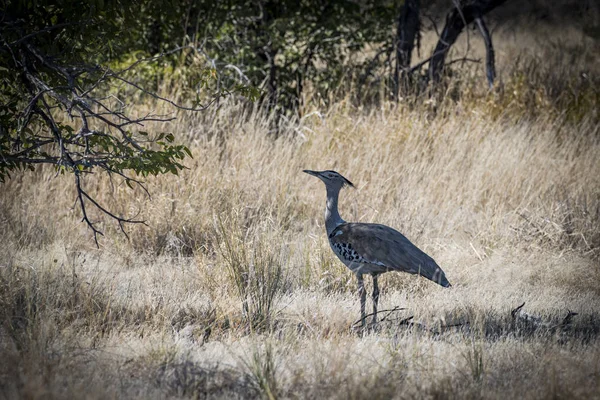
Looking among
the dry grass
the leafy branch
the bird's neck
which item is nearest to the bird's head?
the bird's neck

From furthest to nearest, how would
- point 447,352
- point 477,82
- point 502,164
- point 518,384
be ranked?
point 477,82 < point 502,164 < point 447,352 < point 518,384

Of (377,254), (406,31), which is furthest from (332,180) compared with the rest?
(406,31)

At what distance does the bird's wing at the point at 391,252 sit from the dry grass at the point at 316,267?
355 mm

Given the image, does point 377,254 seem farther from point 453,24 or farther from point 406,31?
point 453,24

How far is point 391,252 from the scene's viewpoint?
4.62 meters

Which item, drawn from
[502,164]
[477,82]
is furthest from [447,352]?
[477,82]

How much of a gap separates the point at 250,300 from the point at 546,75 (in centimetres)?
771

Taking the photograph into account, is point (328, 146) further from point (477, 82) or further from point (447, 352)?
point (447, 352)

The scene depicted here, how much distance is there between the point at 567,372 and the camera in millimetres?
3762

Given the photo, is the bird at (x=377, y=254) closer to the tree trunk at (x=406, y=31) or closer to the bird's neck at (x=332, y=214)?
the bird's neck at (x=332, y=214)

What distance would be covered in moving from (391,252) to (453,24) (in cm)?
673

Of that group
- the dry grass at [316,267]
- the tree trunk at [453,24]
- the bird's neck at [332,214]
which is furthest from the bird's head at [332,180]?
the tree trunk at [453,24]

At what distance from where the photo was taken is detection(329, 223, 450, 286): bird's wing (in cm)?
454

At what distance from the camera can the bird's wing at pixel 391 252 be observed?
14.9ft
